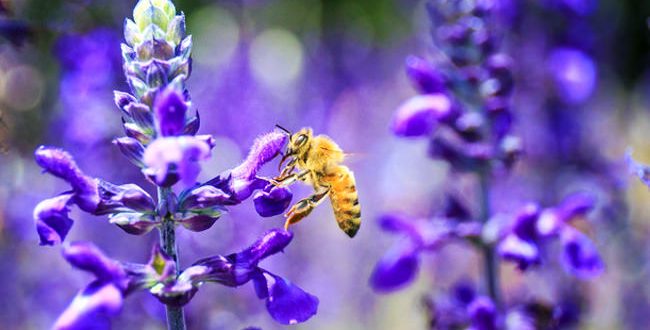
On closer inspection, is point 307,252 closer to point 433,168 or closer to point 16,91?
point 16,91

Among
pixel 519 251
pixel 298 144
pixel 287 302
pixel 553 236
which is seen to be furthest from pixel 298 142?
pixel 553 236

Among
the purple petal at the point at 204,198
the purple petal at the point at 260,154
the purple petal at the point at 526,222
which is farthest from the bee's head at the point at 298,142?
the purple petal at the point at 526,222

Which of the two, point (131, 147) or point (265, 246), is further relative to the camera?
point (265, 246)

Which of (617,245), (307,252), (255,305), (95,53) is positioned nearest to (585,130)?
(617,245)

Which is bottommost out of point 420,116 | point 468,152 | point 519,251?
point 519,251

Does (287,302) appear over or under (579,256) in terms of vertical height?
under

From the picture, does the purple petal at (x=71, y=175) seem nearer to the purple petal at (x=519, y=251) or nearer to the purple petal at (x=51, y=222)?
the purple petal at (x=51, y=222)

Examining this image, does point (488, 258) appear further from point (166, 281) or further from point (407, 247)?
point (166, 281)
